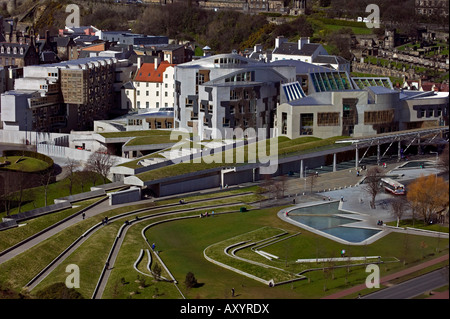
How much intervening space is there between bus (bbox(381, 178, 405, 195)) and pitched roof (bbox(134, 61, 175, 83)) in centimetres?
3470

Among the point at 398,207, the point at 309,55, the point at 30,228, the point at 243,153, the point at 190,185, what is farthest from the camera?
the point at 309,55

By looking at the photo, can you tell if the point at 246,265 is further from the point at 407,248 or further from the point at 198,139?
the point at 198,139

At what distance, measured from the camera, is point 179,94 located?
2638 inches

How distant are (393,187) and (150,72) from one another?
3740 centimetres

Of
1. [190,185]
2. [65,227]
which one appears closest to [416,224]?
[190,185]

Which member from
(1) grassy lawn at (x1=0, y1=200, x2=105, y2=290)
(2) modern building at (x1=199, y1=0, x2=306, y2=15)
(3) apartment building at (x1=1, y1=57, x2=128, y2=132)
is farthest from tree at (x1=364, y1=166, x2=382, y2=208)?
(2) modern building at (x1=199, y1=0, x2=306, y2=15)

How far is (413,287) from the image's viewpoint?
23.3 m

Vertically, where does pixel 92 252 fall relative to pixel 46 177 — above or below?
below

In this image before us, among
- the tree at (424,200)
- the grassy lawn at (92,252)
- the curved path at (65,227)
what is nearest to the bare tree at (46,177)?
the curved path at (65,227)

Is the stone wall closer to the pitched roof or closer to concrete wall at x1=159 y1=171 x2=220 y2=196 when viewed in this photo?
Result: the pitched roof

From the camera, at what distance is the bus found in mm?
46906

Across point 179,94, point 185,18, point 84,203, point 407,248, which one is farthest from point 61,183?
point 185,18

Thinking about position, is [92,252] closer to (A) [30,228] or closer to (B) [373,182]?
(A) [30,228]

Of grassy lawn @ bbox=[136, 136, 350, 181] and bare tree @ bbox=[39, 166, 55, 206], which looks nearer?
grassy lawn @ bbox=[136, 136, 350, 181]
